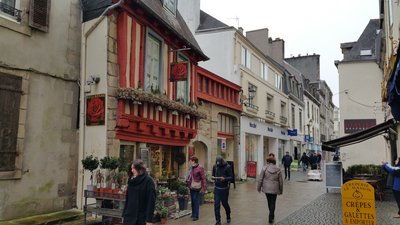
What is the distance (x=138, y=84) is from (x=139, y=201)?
466 cm

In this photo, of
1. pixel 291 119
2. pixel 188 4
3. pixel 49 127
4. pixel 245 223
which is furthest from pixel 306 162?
pixel 49 127

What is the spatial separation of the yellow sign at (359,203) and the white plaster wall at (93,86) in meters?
5.04

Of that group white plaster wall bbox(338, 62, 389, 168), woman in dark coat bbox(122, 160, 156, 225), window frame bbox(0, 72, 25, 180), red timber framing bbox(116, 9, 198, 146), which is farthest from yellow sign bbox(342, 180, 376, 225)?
white plaster wall bbox(338, 62, 389, 168)

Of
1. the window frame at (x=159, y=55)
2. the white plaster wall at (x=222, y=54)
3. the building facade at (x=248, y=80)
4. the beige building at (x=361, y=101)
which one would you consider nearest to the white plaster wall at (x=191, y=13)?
the building facade at (x=248, y=80)

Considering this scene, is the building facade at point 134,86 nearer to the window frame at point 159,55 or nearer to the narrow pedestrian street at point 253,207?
the window frame at point 159,55

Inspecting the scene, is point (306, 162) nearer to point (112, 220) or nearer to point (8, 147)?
point (112, 220)

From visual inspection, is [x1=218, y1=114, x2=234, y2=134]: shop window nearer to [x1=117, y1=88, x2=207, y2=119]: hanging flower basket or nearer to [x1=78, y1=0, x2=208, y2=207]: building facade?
[x1=117, y1=88, x2=207, y2=119]: hanging flower basket

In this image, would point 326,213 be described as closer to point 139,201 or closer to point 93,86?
point 139,201

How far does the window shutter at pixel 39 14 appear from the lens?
7.60m

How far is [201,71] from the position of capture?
15.1 m

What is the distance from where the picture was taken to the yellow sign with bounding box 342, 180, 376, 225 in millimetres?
6430

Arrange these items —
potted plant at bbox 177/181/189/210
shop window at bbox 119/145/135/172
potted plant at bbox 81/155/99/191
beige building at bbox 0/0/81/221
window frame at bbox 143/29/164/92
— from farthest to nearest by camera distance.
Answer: window frame at bbox 143/29/164/92, potted plant at bbox 177/181/189/210, shop window at bbox 119/145/135/172, potted plant at bbox 81/155/99/191, beige building at bbox 0/0/81/221

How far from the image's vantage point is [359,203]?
258 inches

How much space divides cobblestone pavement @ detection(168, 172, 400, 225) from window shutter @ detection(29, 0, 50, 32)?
16.3 ft
